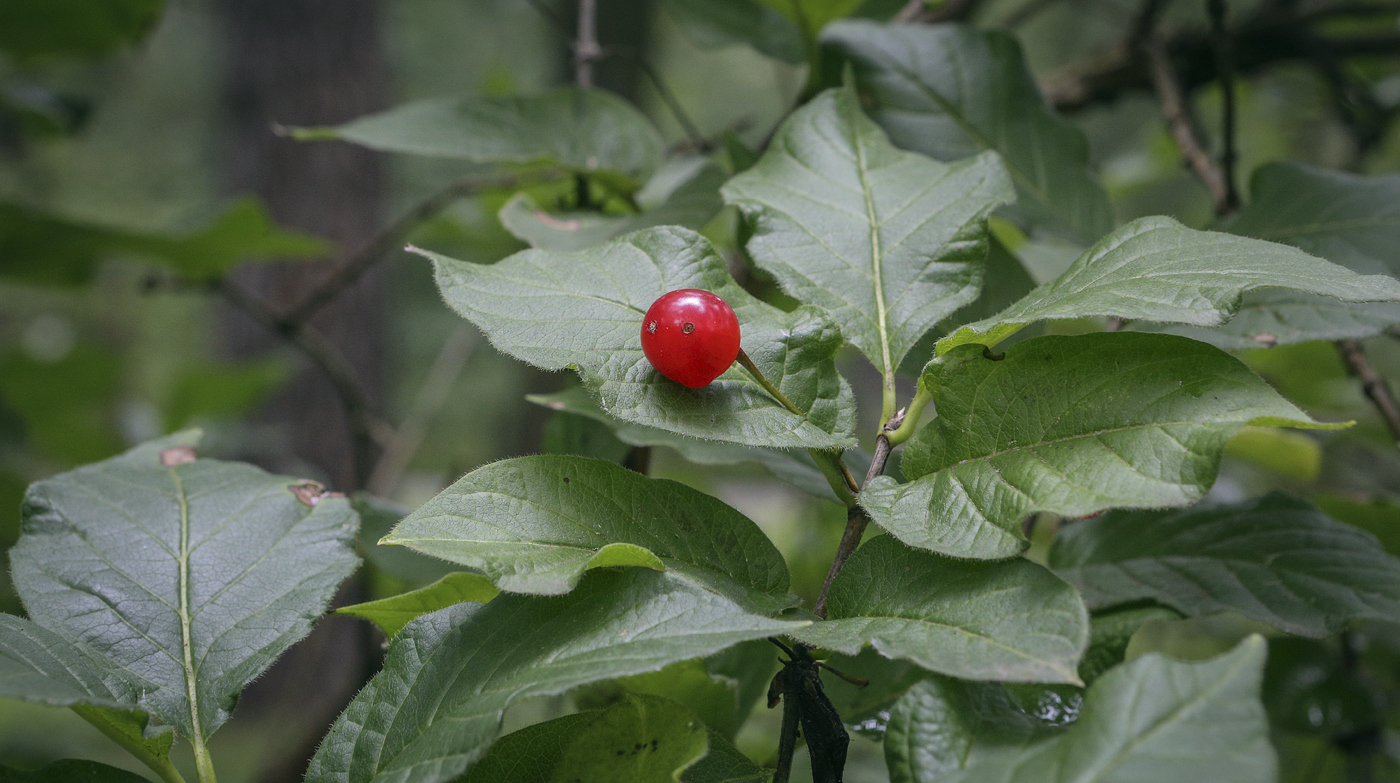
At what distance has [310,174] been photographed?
15.6 ft

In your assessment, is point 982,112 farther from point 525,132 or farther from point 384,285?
point 384,285

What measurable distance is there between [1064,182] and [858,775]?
791 mm

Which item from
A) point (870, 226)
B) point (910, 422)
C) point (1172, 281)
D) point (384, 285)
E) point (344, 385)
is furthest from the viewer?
point (384, 285)

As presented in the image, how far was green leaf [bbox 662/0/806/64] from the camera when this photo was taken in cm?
134

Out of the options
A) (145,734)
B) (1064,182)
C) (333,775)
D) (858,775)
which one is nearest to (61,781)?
(145,734)

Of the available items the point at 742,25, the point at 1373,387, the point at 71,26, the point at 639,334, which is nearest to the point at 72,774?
the point at 639,334

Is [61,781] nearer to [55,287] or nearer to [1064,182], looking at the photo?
[1064,182]

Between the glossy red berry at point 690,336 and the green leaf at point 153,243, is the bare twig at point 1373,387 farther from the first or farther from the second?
→ the green leaf at point 153,243

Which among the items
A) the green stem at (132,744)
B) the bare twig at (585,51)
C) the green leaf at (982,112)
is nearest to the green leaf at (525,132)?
the bare twig at (585,51)

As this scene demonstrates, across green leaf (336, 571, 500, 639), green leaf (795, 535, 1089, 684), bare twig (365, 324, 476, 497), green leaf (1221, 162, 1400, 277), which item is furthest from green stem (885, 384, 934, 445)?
bare twig (365, 324, 476, 497)

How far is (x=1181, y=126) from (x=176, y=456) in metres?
1.48

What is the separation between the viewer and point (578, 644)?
0.56 m

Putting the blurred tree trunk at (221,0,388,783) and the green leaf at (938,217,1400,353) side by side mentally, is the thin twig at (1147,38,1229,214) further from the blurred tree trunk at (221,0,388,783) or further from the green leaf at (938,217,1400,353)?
the blurred tree trunk at (221,0,388,783)

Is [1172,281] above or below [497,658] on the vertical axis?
above
